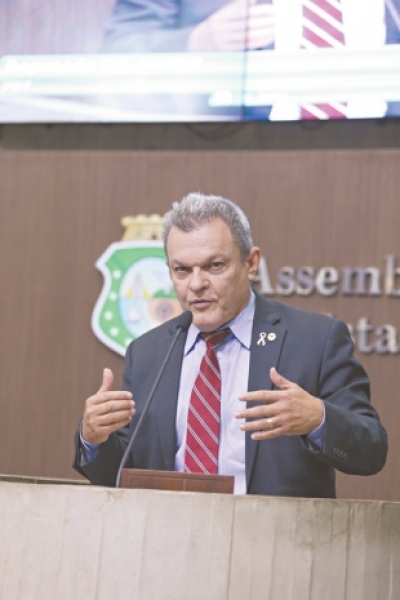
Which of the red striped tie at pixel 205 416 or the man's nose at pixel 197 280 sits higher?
the man's nose at pixel 197 280

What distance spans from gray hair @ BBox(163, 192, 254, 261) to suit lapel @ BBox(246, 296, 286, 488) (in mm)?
141

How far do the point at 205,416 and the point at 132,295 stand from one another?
192 centimetres

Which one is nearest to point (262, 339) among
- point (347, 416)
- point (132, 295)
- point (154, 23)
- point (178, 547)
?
point (347, 416)

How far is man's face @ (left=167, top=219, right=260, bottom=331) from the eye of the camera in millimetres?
2344

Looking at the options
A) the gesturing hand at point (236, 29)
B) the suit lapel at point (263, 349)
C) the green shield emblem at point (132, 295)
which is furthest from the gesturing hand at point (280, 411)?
the gesturing hand at point (236, 29)

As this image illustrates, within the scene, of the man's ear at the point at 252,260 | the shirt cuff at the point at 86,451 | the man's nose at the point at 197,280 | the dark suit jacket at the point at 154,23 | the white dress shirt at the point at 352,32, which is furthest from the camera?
the dark suit jacket at the point at 154,23

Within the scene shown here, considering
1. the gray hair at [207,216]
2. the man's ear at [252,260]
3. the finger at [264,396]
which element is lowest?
the finger at [264,396]

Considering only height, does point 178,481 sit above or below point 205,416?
below

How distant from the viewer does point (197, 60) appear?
13.8 feet

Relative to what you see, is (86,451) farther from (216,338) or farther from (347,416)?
(347,416)

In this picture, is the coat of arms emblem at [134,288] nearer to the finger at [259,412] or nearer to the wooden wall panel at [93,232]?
the wooden wall panel at [93,232]

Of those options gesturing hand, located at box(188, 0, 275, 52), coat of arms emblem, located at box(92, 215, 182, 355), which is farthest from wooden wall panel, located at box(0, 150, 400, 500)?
gesturing hand, located at box(188, 0, 275, 52)

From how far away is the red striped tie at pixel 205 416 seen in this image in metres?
2.27

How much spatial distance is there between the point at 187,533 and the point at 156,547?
49mm
